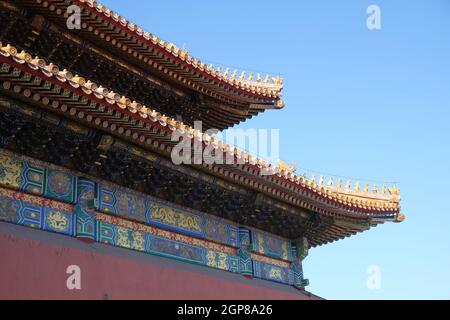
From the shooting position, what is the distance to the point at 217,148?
39.7ft

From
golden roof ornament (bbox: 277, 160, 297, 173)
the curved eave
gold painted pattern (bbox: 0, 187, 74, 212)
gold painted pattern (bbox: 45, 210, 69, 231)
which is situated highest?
the curved eave

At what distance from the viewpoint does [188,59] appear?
14.8 m

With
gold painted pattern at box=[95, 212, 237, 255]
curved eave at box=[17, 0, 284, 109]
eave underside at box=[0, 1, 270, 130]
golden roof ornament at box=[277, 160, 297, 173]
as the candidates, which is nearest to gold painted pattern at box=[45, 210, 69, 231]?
gold painted pattern at box=[95, 212, 237, 255]

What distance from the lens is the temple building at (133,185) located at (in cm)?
959

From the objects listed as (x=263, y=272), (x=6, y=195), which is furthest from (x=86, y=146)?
(x=263, y=272)

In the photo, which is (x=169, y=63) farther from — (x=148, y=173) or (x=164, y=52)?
(x=148, y=173)

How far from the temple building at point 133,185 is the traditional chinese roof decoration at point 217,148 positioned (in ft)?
0.10

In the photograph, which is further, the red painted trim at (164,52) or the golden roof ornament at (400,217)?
the golden roof ornament at (400,217)

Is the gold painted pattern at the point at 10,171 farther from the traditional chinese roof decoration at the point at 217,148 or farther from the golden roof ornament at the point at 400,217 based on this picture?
the golden roof ornament at the point at 400,217

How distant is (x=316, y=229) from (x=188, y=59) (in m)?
5.86

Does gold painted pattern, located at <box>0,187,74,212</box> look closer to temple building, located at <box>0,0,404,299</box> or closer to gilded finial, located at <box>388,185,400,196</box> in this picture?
temple building, located at <box>0,0,404,299</box>

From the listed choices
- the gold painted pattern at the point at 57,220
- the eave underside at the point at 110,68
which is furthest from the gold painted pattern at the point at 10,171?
the eave underside at the point at 110,68

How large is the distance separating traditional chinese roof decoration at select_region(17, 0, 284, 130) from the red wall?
5241mm

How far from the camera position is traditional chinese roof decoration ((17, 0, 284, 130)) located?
492 inches
